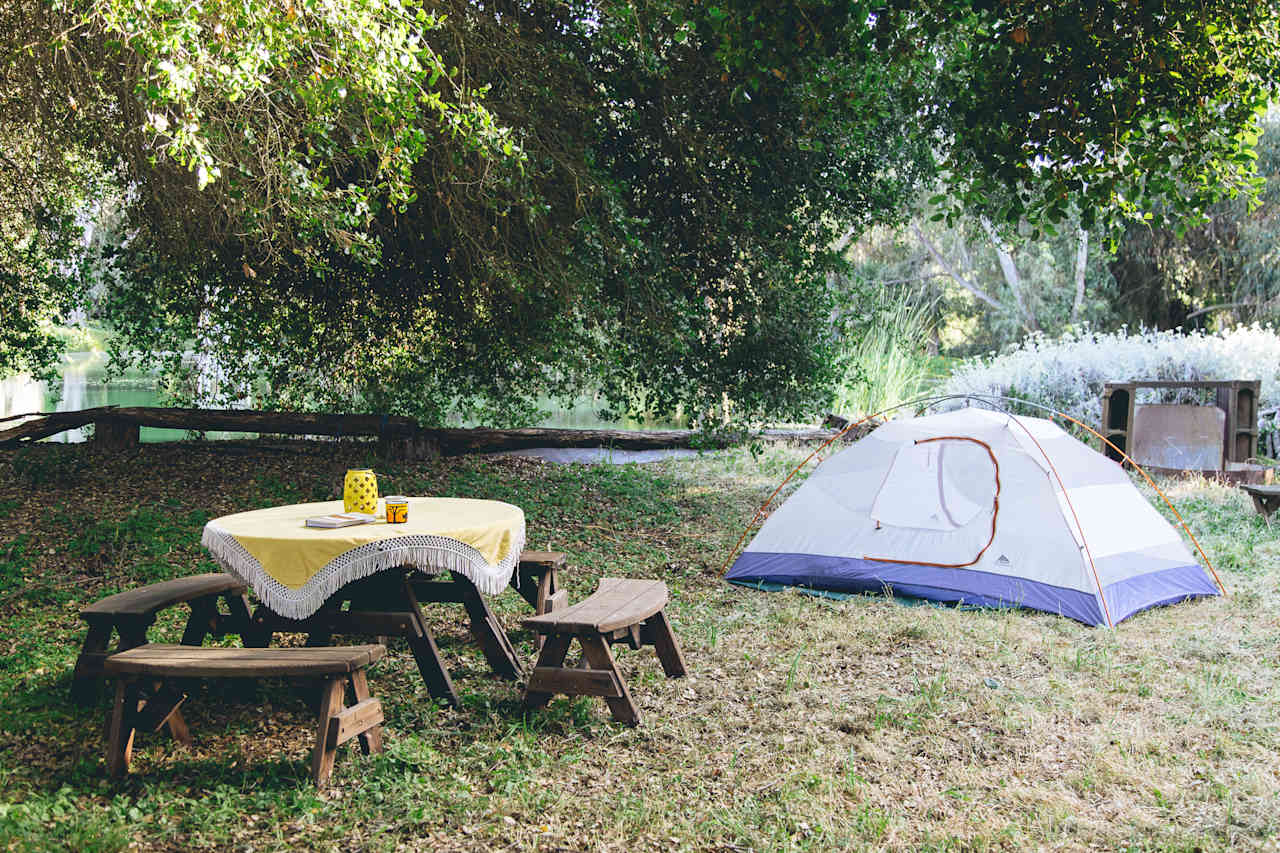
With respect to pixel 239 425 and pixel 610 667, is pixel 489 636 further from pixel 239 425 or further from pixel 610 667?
pixel 239 425

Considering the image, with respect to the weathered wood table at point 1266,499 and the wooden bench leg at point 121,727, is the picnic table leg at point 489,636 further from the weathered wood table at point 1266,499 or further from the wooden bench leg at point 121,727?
the weathered wood table at point 1266,499

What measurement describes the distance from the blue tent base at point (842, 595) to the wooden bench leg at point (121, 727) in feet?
12.8

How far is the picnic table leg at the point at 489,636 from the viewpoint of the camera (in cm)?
445

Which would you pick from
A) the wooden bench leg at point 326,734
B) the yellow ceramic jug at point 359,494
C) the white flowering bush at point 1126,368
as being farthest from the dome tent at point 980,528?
the white flowering bush at point 1126,368

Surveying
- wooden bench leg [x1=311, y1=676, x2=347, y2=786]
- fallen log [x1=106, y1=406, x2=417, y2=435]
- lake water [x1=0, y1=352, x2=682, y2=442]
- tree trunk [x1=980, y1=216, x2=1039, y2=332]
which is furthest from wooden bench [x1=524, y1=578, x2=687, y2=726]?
tree trunk [x1=980, y1=216, x2=1039, y2=332]

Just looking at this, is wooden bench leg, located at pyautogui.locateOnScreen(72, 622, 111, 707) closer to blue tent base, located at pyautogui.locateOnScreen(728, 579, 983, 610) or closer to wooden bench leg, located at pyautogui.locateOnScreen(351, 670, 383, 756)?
wooden bench leg, located at pyautogui.locateOnScreen(351, 670, 383, 756)

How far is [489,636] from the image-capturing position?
448cm

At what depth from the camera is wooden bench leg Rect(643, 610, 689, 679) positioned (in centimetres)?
455

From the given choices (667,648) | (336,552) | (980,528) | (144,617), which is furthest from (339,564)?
(980,528)

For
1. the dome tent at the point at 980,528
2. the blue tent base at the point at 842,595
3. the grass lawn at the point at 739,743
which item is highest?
the dome tent at the point at 980,528

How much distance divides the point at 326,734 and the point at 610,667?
Result: 3.66 feet

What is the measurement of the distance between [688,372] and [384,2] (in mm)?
4515

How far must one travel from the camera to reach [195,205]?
21.8 feet

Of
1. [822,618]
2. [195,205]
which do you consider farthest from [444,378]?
[822,618]
